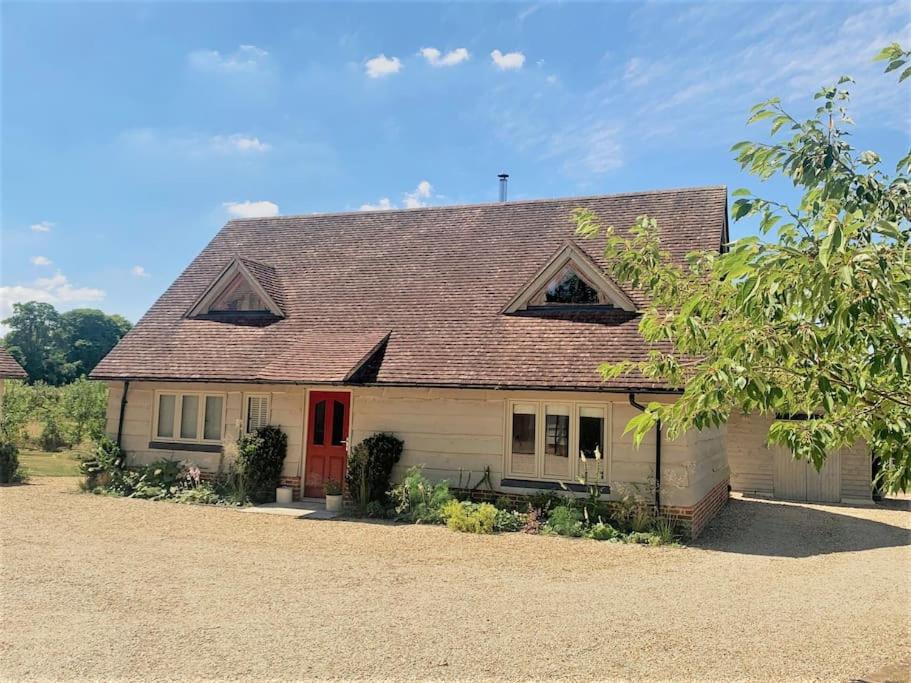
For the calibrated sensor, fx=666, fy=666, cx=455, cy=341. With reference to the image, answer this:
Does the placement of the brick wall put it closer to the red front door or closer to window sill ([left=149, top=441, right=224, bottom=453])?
the red front door

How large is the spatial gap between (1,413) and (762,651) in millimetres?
24864

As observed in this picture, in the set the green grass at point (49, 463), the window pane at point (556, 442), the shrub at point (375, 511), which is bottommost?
the green grass at point (49, 463)

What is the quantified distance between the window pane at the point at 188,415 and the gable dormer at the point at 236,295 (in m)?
2.79

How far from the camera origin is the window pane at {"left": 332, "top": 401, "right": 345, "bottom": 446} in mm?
16094

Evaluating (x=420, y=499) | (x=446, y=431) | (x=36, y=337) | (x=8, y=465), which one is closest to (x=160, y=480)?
(x=8, y=465)

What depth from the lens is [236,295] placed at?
19.2 meters

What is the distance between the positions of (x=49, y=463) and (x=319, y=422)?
471 inches

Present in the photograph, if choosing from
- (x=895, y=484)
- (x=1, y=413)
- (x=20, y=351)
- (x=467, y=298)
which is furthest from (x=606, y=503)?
(x=20, y=351)

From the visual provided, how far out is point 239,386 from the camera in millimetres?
16703

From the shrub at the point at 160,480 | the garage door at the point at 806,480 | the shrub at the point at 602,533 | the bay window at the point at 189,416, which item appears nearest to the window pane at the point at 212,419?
the bay window at the point at 189,416

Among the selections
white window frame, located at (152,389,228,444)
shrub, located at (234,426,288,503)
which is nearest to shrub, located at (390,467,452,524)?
shrub, located at (234,426,288,503)

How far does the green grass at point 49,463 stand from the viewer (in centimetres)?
1959

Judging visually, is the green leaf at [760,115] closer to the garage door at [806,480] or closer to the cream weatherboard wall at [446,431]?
the cream weatherboard wall at [446,431]

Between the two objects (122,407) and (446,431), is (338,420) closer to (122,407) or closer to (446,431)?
(446,431)
